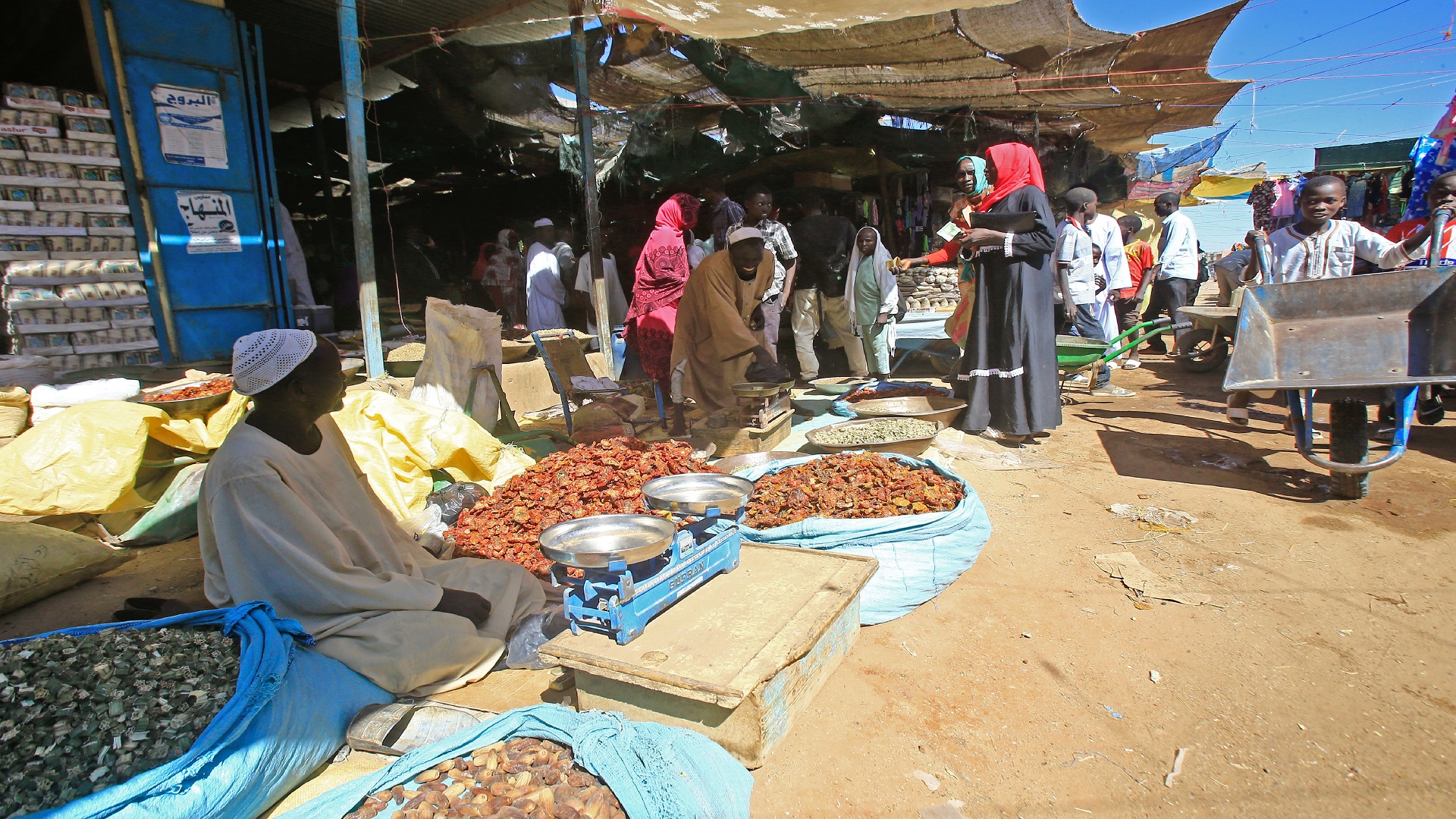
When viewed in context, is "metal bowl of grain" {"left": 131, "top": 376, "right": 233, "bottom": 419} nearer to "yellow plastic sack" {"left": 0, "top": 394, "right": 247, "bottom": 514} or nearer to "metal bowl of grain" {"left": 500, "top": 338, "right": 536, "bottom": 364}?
"yellow plastic sack" {"left": 0, "top": 394, "right": 247, "bottom": 514}

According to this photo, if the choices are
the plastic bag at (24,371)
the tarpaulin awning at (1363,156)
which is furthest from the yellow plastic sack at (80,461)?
the tarpaulin awning at (1363,156)

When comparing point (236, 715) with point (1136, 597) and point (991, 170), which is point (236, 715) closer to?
point (1136, 597)

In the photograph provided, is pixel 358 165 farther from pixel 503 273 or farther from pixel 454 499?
pixel 503 273

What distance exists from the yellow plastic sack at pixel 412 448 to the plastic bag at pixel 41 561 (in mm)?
1293

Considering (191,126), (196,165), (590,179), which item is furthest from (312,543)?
(590,179)

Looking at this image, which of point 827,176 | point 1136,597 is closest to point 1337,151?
point 827,176

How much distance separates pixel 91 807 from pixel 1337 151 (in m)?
16.0

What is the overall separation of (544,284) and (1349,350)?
732 centimetres

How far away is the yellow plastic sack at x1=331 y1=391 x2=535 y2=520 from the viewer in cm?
424

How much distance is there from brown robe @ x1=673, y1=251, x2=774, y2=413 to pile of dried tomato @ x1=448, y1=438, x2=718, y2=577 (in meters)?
1.12

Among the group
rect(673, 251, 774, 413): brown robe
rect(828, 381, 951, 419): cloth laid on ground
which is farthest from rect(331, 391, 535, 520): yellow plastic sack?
rect(828, 381, 951, 419): cloth laid on ground

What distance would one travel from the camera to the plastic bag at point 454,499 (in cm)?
405

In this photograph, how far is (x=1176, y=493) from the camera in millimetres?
4301

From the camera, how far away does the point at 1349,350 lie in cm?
461
